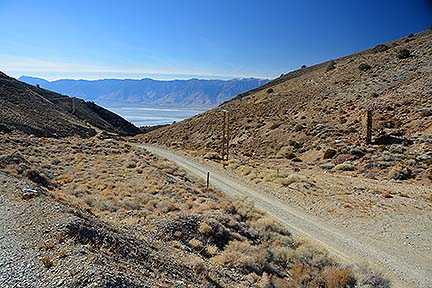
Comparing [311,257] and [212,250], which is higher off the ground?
[212,250]

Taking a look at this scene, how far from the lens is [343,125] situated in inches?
1571

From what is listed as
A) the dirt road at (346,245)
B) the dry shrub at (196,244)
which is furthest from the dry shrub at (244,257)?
the dirt road at (346,245)

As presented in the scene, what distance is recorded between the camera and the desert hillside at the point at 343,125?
2911cm

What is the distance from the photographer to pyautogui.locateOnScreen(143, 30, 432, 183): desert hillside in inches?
1146

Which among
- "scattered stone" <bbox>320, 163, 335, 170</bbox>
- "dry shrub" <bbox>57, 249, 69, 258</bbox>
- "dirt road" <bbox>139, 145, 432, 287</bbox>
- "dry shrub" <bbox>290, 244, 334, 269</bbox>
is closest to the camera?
"dry shrub" <bbox>57, 249, 69, 258</bbox>

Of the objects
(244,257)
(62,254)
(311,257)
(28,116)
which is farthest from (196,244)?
(28,116)

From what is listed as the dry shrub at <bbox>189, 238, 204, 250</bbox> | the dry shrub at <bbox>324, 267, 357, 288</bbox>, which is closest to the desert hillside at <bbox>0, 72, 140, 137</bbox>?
the dry shrub at <bbox>189, 238, 204, 250</bbox>

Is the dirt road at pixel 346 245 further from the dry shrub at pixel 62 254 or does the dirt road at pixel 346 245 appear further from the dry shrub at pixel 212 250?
the dry shrub at pixel 62 254

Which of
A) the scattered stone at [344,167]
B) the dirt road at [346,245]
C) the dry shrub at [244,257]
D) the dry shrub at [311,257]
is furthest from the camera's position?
the scattered stone at [344,167]

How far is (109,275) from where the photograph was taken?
6.48 meters

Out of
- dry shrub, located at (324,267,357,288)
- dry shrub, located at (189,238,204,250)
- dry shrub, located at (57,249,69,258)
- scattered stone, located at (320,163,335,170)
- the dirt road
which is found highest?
dry shrub, located at (57,249,69,258)

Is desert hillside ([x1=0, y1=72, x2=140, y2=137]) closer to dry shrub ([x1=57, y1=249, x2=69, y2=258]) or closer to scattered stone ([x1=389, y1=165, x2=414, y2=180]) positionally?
scattered stone ([x1=389, y1=165, x2=414, y2=180])

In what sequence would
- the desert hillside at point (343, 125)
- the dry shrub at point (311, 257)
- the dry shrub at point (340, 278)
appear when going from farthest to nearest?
the desert hillside at point (343, 125)
the dry shrub at point (311, 257)
the dry shrub at point (340, 278)

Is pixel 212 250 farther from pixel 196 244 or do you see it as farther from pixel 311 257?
pixel 311 257
